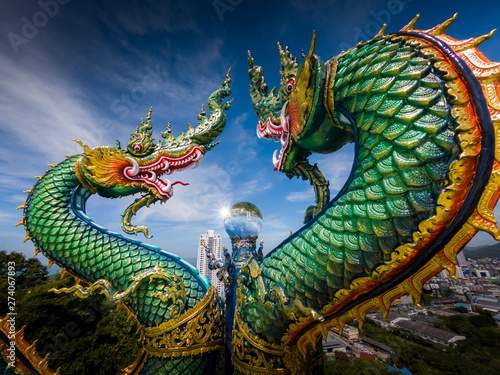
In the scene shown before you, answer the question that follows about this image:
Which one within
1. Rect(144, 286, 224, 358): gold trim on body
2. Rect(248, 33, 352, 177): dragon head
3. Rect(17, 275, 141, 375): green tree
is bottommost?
Rect(17, 275, 141, 375): green tree

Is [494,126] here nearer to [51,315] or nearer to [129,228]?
[129,228]

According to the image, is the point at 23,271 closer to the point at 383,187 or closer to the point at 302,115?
the point at 302,115

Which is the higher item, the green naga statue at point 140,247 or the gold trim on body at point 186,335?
the green naga statue at point 140,247

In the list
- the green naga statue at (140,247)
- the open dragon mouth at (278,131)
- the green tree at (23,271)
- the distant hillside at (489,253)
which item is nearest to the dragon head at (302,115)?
the open dragon mouth at (278,131)

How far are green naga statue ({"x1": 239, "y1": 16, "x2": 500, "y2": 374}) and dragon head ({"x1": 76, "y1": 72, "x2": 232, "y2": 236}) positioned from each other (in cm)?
206

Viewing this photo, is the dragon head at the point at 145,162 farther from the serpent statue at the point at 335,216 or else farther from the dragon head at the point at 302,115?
the dragon head at the point at 302,115

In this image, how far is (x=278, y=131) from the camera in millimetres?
2807

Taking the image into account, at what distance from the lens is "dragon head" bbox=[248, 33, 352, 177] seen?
178cm

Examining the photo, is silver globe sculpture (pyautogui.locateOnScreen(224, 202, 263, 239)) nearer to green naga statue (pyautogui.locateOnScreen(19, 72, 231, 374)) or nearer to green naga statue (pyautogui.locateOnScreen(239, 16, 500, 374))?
green naga statue (pyautogui.locateOnScreen(19, 72, 231, 374))

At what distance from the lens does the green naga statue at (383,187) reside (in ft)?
3.48

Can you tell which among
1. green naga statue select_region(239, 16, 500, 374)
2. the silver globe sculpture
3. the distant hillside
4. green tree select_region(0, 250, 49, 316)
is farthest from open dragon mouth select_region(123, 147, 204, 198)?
the distant hillside

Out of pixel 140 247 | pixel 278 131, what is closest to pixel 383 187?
pixel 278 131

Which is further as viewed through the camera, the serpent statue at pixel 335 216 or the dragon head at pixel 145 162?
the dragon head at pixel 145 162

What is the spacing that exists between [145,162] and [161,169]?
0.87ft
